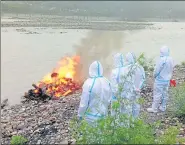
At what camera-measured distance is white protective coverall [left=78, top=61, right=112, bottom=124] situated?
317 inches

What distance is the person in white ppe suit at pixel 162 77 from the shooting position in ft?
36.4

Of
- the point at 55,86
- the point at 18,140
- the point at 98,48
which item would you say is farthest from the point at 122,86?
the point at 98,48

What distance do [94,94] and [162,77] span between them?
3.67 m

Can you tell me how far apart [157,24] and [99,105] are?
31.2m

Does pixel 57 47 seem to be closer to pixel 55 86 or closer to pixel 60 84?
pixel 60 84

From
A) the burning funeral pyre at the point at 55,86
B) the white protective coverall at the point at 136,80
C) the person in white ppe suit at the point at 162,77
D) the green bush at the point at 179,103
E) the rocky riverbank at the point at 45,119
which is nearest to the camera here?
the rocky riverbank at the point at 45,119

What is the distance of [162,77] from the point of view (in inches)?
445

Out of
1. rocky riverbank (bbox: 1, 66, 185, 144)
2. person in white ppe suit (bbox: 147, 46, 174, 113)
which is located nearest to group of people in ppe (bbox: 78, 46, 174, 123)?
person in white ppe suit (bbox: 147, 46, 174, 113)

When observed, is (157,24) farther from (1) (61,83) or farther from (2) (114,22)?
(1) (61,83)

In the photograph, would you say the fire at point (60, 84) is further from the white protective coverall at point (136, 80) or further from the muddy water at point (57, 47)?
the white protective coverall at point (136, 80)

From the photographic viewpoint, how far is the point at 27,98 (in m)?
14.3

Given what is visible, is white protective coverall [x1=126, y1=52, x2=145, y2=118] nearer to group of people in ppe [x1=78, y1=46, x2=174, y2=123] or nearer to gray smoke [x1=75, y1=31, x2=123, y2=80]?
group of people in ppe [x1=78, y1=46, x2=174, y2=123]

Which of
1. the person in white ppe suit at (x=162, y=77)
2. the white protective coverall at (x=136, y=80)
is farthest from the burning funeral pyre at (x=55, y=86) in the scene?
the white protective coverall at (x=136, y=80)

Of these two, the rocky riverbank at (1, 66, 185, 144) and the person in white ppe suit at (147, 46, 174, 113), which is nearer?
the rocky riverbank at (1, 66, 185, 144)
